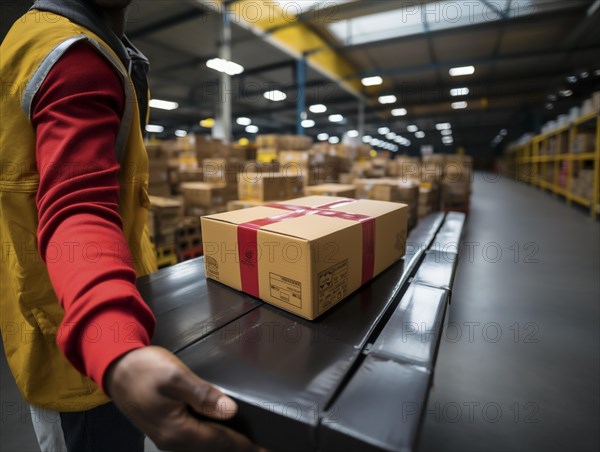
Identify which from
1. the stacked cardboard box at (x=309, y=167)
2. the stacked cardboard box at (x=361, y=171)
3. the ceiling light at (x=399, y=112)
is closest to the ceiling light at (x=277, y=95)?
the stacked cardboard box at (x=309, y=167)

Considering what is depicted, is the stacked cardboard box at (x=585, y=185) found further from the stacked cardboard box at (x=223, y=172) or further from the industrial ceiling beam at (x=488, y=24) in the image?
the stacked cardboard box at (x=223, y=172)

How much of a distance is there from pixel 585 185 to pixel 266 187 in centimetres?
704

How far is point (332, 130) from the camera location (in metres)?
24.6

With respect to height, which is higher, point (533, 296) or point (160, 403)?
point (160, 403)

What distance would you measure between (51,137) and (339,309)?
0.75 m

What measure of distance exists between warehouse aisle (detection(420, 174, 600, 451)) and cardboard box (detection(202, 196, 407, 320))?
1.72 ft

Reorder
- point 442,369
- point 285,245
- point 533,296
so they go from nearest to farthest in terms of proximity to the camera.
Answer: point 285,245
point 442,369
point 533,296

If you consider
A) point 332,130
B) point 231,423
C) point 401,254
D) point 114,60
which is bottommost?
point 231,423

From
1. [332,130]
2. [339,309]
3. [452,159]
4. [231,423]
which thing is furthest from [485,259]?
[332,130]

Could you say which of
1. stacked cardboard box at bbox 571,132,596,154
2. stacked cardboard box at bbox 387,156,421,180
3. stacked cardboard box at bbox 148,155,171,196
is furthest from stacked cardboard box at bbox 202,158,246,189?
stacked cardboard box at bbox 571,132,596,154

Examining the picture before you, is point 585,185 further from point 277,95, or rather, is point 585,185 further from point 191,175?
point 191,175

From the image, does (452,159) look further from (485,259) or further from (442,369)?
(442,369)

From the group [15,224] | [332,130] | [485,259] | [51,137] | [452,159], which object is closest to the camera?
[51,137]

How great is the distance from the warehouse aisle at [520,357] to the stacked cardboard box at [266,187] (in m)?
2.25
